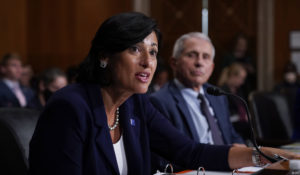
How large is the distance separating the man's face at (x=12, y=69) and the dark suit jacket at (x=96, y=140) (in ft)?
14.8

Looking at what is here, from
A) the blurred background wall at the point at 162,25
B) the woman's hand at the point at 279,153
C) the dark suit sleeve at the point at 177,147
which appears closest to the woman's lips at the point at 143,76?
the dark suit sleeve at the point at 177,147

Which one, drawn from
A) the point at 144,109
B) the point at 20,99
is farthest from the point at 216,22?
the point at 144,109

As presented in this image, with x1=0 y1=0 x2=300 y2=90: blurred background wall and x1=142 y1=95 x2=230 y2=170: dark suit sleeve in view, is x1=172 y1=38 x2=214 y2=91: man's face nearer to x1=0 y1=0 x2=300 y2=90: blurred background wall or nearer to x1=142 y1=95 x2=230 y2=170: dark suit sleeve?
x1=142 y1=95 x2=230 y2=170: dark suit sleeve

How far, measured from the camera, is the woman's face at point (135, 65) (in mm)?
1789

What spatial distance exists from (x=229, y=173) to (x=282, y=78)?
6.36 m

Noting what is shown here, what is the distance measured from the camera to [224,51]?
27.7 ft

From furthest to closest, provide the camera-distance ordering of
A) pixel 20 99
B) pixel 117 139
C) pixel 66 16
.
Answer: pixel 66 16
pixel 20 99
pixel 117 139

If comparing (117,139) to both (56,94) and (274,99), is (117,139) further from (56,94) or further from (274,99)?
(274,99)

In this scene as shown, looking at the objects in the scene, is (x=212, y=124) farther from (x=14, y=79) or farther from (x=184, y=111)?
(x=14, y=79)

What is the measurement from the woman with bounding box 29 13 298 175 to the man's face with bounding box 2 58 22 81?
14.8 feet

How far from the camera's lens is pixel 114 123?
6.28ft

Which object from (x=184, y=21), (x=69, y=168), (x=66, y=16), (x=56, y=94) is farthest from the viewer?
(x=66, y=16)

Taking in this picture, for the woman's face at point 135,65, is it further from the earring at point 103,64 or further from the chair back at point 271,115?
the chair back at point 271,115

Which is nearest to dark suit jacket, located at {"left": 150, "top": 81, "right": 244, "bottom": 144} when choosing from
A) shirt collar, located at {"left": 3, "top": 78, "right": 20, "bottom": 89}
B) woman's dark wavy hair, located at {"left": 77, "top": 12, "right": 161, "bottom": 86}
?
woman's dark wavy hair, located at {"left": 77, "top": 12, "right": 161, "bottom": 86}
